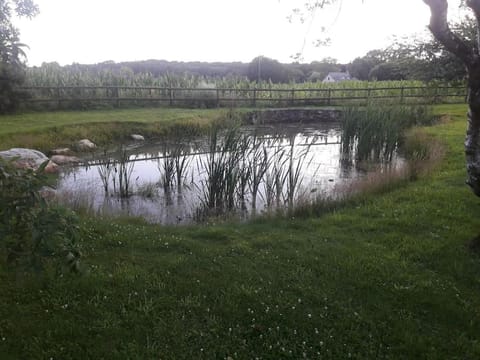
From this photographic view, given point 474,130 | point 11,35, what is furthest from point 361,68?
point 11,35

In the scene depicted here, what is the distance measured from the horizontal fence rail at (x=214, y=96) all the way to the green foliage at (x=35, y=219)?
1626 cm

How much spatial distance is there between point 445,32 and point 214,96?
1930 cm

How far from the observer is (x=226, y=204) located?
713 cm

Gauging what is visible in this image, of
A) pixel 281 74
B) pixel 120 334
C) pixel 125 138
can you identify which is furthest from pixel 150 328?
pixel 281 74

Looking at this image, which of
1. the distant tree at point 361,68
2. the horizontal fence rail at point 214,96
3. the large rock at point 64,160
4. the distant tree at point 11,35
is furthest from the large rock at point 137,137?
the distant tree at point 361,68

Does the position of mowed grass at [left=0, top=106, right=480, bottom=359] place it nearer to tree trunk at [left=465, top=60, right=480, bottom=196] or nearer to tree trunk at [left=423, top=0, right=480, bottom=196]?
tree trunk at [left=465, top=60, right=480, bottom=196]

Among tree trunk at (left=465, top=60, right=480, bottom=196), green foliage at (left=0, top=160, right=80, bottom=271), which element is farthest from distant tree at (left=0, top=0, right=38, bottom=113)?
tree trunk at (left=465, top=60, right=480, bottom=196)

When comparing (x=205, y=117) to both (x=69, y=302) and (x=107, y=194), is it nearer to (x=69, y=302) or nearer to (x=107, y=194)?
(x=107, y=194)

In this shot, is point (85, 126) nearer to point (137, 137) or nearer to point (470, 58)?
point (137, 137)

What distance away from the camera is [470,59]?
417cm

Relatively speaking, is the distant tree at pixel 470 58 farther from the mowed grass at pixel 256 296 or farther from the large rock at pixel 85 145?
the large rock at pixel 85 145

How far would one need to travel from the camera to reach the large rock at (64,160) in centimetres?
1050

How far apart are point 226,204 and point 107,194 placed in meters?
2.55

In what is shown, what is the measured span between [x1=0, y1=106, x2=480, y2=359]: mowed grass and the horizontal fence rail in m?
13.3
